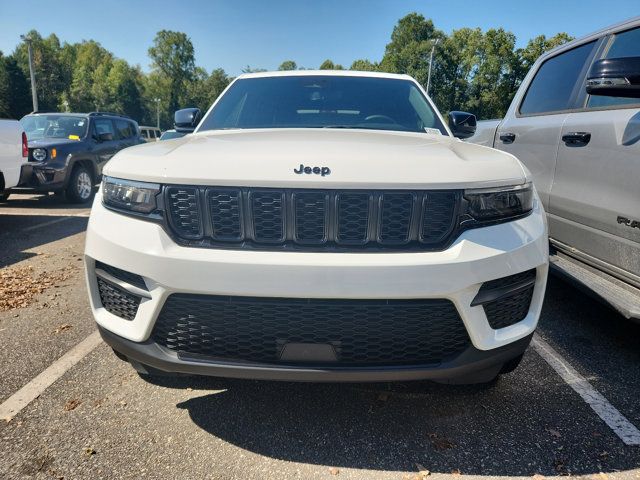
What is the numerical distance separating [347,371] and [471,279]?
0.59 meters

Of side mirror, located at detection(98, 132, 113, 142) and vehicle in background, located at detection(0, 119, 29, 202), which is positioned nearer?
vehicle in background, located at detection(0, 119, 29, 202)

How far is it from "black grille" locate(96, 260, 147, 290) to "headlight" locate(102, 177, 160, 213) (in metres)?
0.26

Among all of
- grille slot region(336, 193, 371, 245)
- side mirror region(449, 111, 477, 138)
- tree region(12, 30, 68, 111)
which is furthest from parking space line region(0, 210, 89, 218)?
tree region(12, 30, 68, 111)

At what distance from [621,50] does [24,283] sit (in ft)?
17.1

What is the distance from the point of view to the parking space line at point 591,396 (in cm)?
221

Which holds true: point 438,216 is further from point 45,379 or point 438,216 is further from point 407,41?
point 407,41

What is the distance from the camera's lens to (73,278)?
14.9ft

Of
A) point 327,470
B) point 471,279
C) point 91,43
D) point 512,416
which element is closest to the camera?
point 471,279

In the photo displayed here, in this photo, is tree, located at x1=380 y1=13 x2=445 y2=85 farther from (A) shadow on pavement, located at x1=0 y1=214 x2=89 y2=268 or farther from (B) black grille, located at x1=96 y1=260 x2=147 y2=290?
(B) black grille, located at x1=96 y1=260 x2=147 y2=290

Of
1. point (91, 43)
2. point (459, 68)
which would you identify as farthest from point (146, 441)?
point (91, 43)

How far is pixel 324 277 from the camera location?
1709 millimetres

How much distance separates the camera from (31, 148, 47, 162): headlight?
8398mm

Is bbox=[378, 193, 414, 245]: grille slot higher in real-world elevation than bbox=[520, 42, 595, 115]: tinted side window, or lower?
lower

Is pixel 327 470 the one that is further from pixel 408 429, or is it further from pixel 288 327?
pixel 288 327
